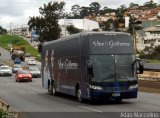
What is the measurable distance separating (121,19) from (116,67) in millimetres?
142812

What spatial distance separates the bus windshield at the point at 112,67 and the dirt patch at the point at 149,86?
11.6 meters

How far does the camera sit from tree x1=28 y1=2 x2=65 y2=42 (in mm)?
→ 110688

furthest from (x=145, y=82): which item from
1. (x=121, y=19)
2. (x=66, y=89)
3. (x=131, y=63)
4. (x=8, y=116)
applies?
(x=121, y=19)

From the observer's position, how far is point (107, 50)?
896 inches

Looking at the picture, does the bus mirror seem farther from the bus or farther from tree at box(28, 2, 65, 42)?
tree at box(28, 2, 65, 42)

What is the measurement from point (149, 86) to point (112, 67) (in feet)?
46.7

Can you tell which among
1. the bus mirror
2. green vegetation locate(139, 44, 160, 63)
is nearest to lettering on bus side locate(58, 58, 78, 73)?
the bus mirror

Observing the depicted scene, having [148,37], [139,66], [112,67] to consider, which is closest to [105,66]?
[112,67]

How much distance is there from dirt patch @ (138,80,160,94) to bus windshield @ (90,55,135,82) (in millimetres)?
11592

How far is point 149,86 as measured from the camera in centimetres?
3606

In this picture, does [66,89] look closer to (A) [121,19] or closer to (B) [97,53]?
(B) [97,53]

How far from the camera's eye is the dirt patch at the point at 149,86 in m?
34.3

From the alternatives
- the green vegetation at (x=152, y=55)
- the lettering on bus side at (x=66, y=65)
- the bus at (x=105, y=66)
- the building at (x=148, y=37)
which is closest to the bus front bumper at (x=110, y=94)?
the bus at (x=105, y=66)

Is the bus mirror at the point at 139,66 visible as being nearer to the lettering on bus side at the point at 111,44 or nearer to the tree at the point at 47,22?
the lettering on bus side at the point at 111,44
